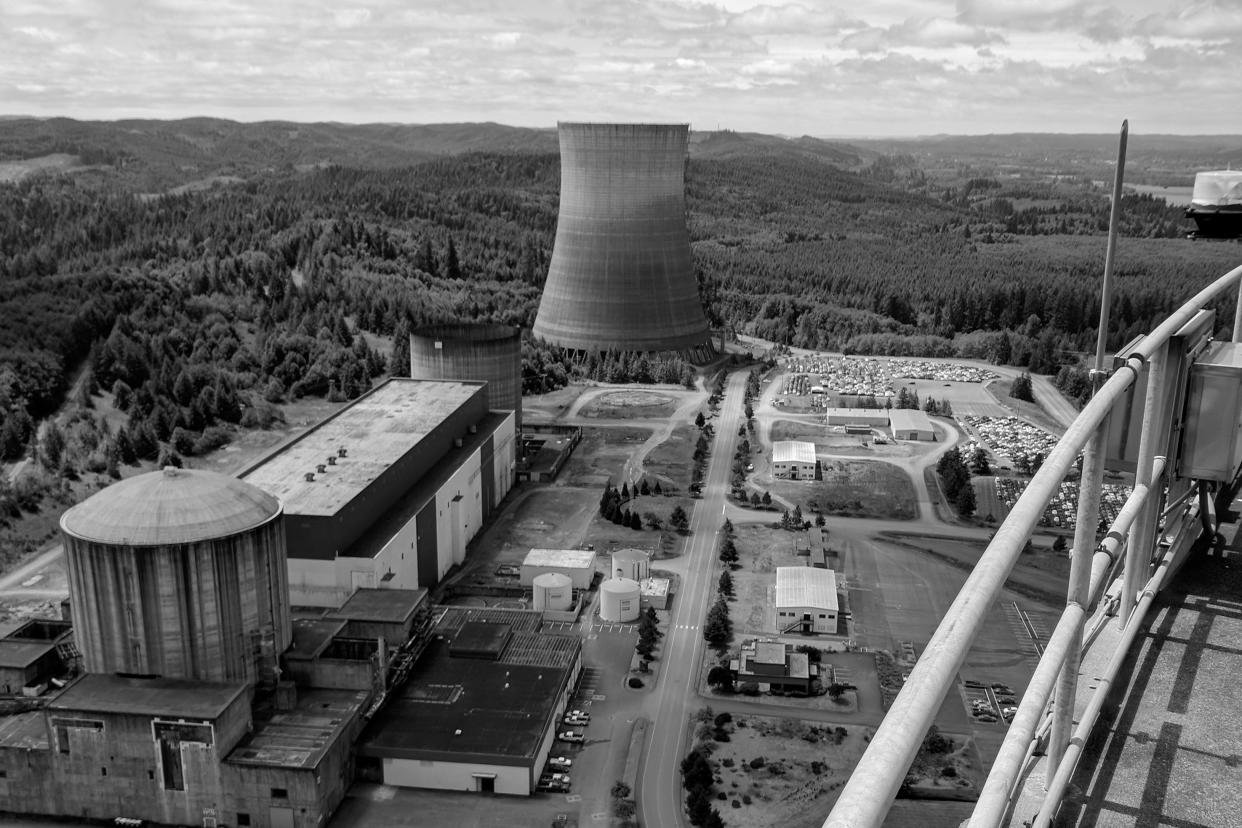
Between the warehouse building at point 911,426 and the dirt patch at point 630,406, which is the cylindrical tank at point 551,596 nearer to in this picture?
the dirt patch at point 630,406

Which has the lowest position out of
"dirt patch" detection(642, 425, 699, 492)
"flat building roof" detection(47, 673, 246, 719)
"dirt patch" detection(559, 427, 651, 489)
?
"dirt patch" detection(559, 427, 651, 489)

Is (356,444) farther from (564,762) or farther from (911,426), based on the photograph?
(911,426)

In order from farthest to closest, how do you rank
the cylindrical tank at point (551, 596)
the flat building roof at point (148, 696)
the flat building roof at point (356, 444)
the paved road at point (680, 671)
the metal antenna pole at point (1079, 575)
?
the cylindrical tank at point (551, 596), the flat building roof at point (356, 444), the paved road at point (680, 671), the flat building roof at point (148, 696), the metal antenna pole at point (1079, 575)

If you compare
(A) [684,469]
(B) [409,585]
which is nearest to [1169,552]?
(B) [409,585]

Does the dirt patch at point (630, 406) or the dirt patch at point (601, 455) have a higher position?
the dirt patch at point (630, 406)

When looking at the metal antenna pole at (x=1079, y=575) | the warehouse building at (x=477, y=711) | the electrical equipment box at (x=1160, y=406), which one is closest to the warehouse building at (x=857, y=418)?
the warehouse building at (x=477, y=711)

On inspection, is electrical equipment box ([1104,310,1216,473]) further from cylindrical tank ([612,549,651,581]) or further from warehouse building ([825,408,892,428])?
warehouse building ([825,408,892,428])

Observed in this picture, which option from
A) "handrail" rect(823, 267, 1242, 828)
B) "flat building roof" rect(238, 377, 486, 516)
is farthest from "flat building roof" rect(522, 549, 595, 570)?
"handrail" rect(823, 267, 1242, 828)

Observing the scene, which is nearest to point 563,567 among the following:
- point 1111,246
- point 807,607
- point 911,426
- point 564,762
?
point 807,607
